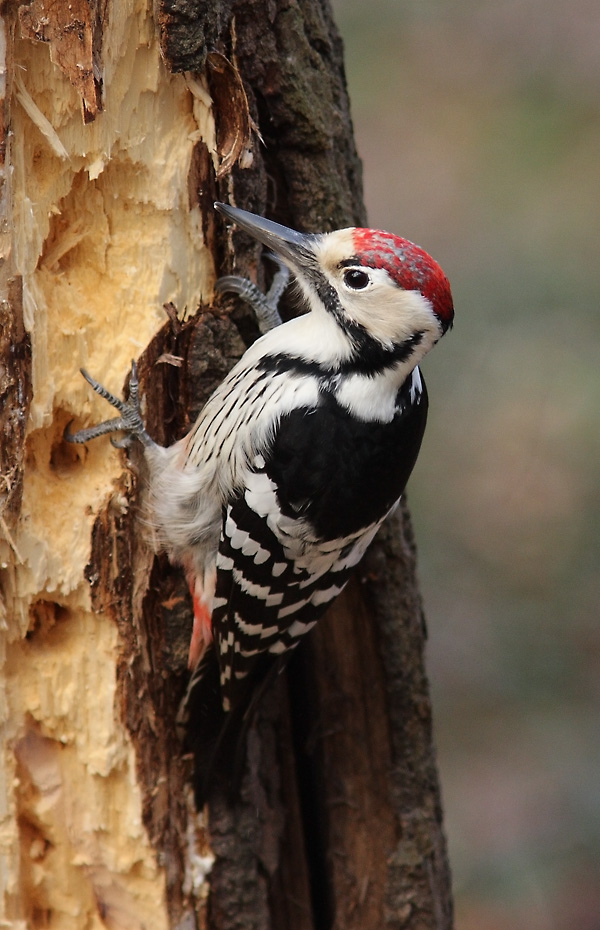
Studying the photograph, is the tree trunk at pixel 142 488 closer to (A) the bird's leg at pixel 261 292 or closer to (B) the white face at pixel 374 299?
(A) the bird's leg at pixel 261 292

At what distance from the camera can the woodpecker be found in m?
2.31

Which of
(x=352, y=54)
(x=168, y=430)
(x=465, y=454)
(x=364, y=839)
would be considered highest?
(x=352, y=54)

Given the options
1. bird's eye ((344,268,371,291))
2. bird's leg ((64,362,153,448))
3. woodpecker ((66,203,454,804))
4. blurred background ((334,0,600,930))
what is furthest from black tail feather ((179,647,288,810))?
blurred background ((334,0,600,930))

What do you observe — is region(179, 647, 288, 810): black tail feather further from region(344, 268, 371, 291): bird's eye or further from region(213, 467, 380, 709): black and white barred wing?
region(344, 268, 371, 291): bird's eye

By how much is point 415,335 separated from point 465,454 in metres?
2.67

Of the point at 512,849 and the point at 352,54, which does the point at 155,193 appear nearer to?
the point at 512,849

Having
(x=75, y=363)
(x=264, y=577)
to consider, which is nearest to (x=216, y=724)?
(x=264, y=577)

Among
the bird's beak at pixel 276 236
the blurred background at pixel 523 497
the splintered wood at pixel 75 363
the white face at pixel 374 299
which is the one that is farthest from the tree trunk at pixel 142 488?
the blurred background at pixel 523 497

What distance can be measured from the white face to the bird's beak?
42 mm

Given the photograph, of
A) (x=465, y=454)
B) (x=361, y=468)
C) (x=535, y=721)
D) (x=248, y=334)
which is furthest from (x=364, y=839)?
(x=465, y=454)

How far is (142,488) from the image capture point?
2496mm

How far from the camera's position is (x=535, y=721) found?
4465mm

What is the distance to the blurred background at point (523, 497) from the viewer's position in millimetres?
4172

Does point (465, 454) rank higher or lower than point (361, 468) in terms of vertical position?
higher
